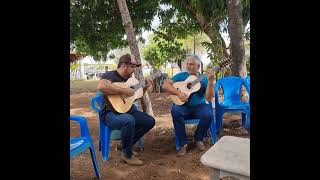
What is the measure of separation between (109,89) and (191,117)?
1.17m

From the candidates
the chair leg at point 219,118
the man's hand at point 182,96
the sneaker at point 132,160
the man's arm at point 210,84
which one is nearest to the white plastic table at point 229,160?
the sneaker at point 132,160

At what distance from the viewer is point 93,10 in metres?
9.62

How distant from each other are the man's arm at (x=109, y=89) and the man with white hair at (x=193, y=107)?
0.70m

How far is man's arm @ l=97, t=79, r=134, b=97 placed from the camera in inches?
140

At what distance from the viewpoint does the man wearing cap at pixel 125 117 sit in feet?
11.7

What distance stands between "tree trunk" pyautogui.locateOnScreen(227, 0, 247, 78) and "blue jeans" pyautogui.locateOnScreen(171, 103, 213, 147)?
1.38 metres

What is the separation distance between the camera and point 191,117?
407cm

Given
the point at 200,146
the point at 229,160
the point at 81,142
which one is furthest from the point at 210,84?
the point at 229,160

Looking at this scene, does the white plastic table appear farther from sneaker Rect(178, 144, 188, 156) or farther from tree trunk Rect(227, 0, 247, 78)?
tree trunk Rect(227, 0, 247, 78)

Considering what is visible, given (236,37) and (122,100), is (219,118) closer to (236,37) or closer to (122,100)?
(236,37)
